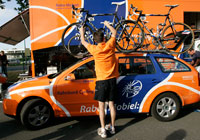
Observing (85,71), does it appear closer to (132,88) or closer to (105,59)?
(105,59)

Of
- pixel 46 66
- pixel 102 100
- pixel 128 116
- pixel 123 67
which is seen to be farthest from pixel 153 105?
pixel 46 66

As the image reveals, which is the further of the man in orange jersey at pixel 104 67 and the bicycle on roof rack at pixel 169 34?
the bicycle on roof rack at pixel 169 34

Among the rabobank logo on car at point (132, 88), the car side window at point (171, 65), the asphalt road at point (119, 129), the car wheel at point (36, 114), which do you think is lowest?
the asphalt road at point (119, 129)

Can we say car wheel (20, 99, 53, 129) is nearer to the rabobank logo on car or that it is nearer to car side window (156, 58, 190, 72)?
the rabobank logo on car

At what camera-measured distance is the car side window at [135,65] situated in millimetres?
3574

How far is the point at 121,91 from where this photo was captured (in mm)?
3449

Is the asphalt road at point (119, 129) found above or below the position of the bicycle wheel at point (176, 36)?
below

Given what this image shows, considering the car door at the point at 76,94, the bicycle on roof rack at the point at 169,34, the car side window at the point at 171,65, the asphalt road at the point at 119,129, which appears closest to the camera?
the asphalt road at the point at 119,129

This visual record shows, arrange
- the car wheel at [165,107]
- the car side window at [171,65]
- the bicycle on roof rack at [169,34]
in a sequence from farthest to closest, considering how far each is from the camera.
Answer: the bicycle on roof rack at [169,34], the car side window at [171,65], the car wheel at [165,107]

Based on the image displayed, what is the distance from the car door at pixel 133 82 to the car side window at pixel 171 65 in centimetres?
25

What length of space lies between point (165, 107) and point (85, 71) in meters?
1.99

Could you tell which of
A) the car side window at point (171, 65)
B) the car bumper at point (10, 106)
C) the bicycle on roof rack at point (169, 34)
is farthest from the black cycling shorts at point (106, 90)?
the bicycle on roof rack at point (169, 34)

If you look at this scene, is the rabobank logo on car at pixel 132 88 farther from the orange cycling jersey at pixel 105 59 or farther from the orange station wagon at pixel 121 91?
the orange cycling jersey at pixel 105 59

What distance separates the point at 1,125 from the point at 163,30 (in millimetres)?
4998
